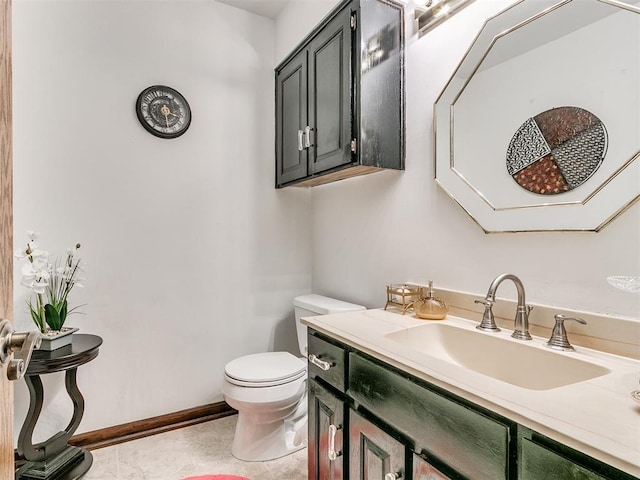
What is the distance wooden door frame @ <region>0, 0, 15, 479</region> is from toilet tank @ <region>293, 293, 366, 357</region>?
1387 mm

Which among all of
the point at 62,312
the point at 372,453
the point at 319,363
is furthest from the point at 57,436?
the point at 372,453

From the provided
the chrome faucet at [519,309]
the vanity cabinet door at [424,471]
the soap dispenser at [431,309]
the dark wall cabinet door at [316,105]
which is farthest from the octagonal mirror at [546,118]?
the vanity cabinet door at [424,471]

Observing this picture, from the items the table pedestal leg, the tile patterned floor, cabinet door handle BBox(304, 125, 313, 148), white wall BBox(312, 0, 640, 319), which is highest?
cabinet door handle BBox(304, 125, 313, 148)

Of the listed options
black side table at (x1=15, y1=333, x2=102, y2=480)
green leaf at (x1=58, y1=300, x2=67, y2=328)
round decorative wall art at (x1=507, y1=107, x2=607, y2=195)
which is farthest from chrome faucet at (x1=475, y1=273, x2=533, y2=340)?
green leaf at (x1=58, y1=300, x2=67, y2=328)

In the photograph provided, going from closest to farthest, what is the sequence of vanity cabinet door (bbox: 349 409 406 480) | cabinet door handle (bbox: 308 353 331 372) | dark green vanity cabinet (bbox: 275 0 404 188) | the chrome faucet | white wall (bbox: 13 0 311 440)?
vanity cabinet door (bbox: 349 409 406 480) → the chrome faucet → cabinet door handle (bbox: 308 353 331 372) → dark green vanity cabinet (bbox: 275 0 404 188) → white wall (bbox: 13 0 311 440)

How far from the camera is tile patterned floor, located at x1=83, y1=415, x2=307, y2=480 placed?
5.48 feet

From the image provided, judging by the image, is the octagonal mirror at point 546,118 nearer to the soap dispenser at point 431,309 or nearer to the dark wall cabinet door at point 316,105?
the soap dispenser at point 431,309

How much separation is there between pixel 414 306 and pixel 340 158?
0.74 metres

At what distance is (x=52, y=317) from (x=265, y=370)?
102 cm

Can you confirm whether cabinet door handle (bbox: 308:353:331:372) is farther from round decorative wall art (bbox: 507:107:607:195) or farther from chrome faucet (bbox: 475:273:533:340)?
round decorative wall art (bbox: 507:107:607:195)

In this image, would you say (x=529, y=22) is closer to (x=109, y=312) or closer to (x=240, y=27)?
(x=240, y=27)

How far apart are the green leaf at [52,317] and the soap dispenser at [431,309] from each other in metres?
1.63

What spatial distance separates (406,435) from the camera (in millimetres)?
889

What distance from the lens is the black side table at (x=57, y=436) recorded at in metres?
1.52
